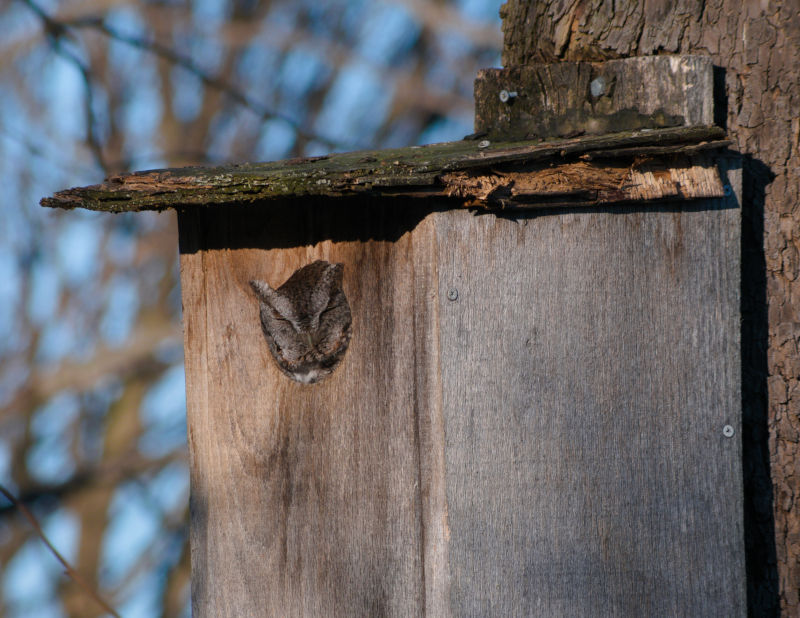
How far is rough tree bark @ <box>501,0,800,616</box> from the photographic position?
1.36 m

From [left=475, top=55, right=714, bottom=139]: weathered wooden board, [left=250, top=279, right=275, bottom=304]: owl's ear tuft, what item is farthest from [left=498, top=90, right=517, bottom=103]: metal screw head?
[left=250, top=279, right=275, bottom=304]: owl's ear tuft

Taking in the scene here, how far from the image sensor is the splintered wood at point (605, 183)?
1.23m

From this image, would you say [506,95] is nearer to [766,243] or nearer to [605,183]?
[605,183]

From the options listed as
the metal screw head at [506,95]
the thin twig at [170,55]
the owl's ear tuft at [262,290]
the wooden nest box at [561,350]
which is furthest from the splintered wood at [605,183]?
the thin twig at [170,55]

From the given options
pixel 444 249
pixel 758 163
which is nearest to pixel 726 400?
pixel 758 163

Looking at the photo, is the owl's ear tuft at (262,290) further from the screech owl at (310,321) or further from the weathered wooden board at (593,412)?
the weathered wooden board at (593,412)

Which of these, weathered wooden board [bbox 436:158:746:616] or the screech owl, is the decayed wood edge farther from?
the screech owl

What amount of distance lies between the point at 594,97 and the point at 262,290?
0.77m

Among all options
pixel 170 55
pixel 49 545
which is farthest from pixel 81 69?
pixel 49 545

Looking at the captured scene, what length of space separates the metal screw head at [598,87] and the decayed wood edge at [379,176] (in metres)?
0.15

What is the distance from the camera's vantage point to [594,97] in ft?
4.66

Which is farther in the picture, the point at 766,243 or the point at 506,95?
the point at 506,95

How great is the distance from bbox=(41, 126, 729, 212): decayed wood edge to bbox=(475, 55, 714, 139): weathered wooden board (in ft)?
0.36

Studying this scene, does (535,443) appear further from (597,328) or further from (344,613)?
(344,613)
